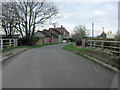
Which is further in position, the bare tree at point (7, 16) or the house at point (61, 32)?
the house at point (61, 32)

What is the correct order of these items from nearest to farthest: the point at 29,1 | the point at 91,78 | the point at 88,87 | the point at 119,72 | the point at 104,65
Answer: the point at 88,87 → the point at 91,78 → the point at 119,72 → the point at 104,65 → the point at 29,1

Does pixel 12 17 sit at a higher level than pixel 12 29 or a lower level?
higher

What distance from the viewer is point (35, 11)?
27844 millimetres

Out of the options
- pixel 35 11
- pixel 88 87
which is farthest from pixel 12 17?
pixel 88 87

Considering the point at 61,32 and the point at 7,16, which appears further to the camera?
the point at 61,32

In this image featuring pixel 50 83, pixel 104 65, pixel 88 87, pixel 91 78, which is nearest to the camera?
pixel 88 87

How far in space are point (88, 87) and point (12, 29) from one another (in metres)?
25.2

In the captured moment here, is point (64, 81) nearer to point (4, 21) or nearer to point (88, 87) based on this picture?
point (88, 87)

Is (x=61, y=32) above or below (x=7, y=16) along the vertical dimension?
above

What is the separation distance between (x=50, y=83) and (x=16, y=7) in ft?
75.5

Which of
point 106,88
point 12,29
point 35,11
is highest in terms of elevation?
point 35,11

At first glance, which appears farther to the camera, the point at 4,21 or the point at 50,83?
the point at 4,21

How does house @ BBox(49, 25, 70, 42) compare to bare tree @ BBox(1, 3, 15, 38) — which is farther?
house @ BBox(49, 25, 70, 42)

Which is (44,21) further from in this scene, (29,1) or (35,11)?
(29,1)
